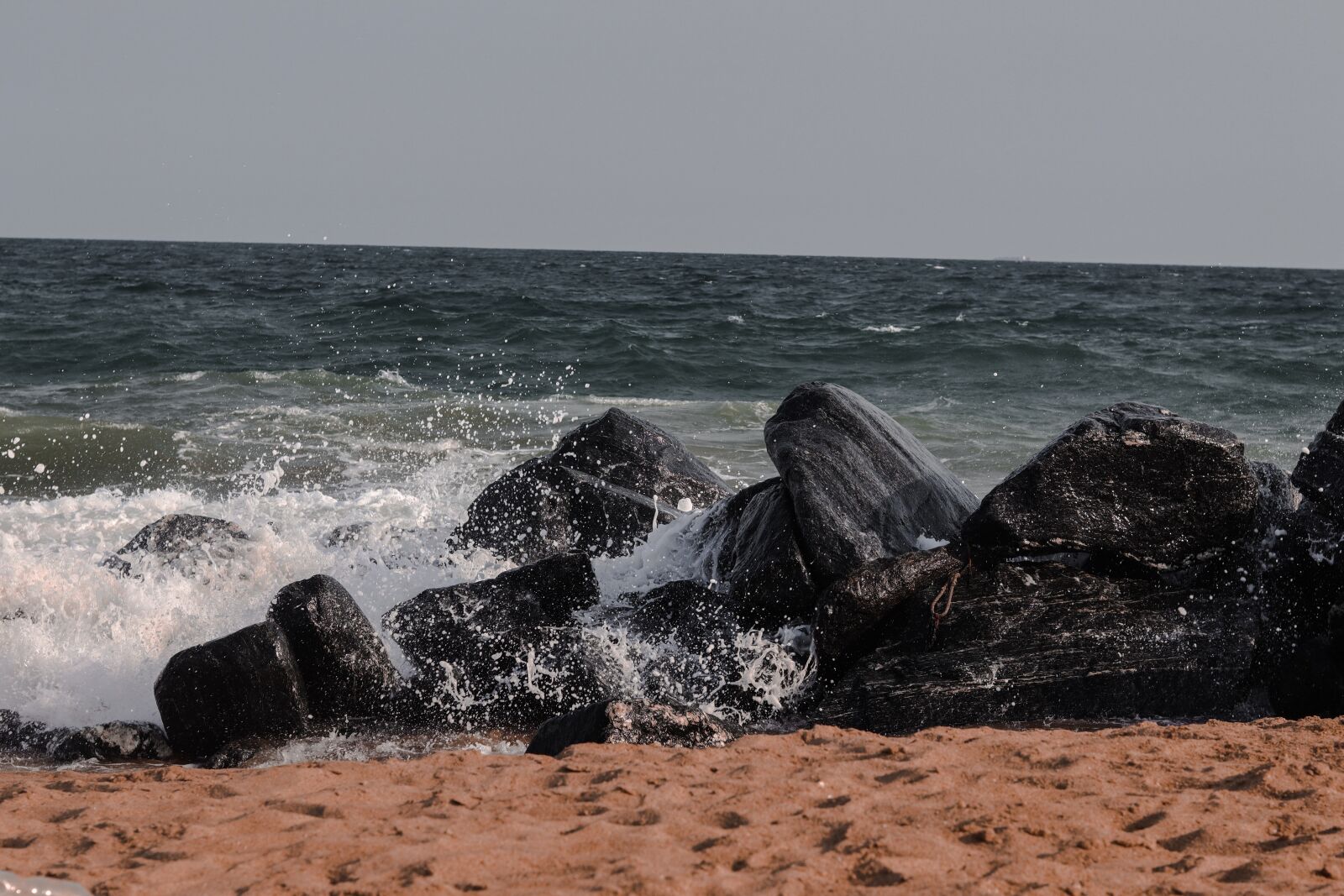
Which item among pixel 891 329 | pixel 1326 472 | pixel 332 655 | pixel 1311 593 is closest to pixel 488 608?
pixel 332 655

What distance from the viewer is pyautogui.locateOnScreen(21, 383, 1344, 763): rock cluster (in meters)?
5.05

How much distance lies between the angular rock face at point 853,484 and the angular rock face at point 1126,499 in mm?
520

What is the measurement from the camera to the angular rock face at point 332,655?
5.28 metres

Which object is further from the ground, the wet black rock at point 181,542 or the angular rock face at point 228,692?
the wet black rock at point 181,542

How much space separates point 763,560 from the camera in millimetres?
5879

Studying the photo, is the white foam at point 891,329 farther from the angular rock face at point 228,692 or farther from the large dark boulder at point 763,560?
the angular rock face at point 228,692

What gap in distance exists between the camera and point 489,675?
5.45 meters

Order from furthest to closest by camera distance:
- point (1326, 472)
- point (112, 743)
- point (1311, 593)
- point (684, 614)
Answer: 1. point (684, 614)
2. point (1326, 472)
3. point (1311, 593)
4. point (112, 743)

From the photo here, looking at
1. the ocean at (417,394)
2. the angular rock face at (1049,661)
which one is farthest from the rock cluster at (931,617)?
the ocean at (417,394)

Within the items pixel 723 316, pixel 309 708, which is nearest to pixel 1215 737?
pixel 309 708

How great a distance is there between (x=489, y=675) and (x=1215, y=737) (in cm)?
292

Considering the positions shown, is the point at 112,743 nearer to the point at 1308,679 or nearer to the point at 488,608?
the point at 488,608

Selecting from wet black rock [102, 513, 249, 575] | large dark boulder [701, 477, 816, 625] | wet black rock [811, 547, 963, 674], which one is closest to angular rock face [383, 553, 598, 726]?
large dark boulder [701, 477, 816, 625]

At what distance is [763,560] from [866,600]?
701mm
